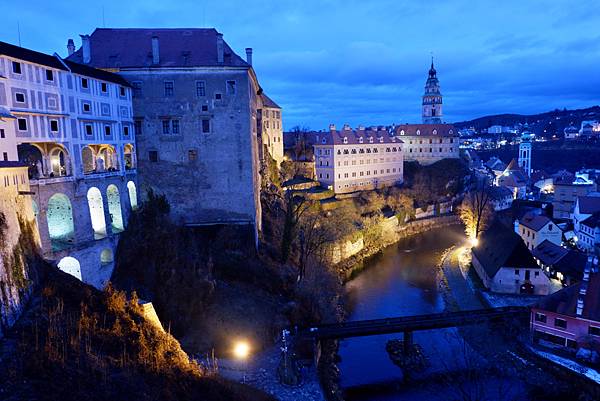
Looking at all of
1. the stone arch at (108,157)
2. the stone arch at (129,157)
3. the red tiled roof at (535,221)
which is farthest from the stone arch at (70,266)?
the red tiled roof at (535,221)

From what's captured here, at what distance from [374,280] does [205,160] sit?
15676 mm

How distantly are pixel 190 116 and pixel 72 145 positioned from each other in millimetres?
6643

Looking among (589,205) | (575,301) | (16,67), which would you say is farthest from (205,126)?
(589,205)

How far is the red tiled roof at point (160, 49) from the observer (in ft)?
75.6

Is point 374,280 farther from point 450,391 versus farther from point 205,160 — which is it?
point 205,160

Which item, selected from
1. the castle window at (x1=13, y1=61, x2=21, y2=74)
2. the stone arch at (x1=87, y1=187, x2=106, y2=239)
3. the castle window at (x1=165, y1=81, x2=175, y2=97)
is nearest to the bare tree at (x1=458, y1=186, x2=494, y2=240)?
the castle window at (x1=165, y1=81, x2=175, y2=97)

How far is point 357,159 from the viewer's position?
49062 mm

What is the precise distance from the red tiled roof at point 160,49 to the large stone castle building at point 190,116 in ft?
0.18

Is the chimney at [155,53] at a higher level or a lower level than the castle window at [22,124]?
higher

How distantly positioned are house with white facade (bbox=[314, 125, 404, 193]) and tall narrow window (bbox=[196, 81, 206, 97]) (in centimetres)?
2436

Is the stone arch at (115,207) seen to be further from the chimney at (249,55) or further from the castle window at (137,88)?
the chimney at (249,55)

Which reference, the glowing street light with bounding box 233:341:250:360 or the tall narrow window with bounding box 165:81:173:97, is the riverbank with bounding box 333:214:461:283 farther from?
the tall narrow window with bounding box 165:81:173:97

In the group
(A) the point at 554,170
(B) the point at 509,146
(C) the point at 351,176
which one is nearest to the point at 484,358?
(C) the point at 351,176

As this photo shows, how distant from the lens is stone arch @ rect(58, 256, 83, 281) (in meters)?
18.0
